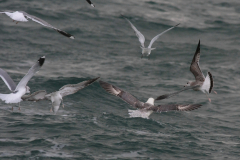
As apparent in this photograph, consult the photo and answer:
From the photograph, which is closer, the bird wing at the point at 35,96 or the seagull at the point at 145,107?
the bird wing at the point at 35,96

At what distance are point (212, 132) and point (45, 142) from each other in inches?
241

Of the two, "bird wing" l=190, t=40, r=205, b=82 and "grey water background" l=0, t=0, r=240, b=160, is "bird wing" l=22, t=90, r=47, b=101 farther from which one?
"bird wing" l=190, t=40, r=205, b=82

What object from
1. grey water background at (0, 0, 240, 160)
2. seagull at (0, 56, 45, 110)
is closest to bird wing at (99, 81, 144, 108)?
grey water background at (0, 0, 240, 160)

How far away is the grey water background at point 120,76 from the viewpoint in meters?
13.2

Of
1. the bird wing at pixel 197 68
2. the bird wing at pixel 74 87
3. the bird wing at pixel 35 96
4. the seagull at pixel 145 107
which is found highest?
the bird wing at pixel 197 68

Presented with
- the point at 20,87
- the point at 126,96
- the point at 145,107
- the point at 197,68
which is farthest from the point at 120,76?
the point at 20,87

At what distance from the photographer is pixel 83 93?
18.2m

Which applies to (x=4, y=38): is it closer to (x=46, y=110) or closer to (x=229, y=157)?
(x=46, y=110)

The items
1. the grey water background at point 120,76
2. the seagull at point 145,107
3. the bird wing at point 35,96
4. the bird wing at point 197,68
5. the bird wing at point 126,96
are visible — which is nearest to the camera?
the bird wing at point 35,96

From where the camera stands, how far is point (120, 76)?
2020 cm

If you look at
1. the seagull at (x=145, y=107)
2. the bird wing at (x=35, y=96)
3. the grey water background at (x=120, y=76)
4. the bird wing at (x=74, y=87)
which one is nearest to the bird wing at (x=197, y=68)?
the grey water background at (x=120, y=76)

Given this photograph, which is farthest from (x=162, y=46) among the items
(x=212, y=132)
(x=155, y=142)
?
(x=155, y=142)

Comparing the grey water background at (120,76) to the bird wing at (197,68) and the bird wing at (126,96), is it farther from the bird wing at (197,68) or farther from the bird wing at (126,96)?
the bird wing at (197,68)

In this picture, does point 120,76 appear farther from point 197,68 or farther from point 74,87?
point 74,87
